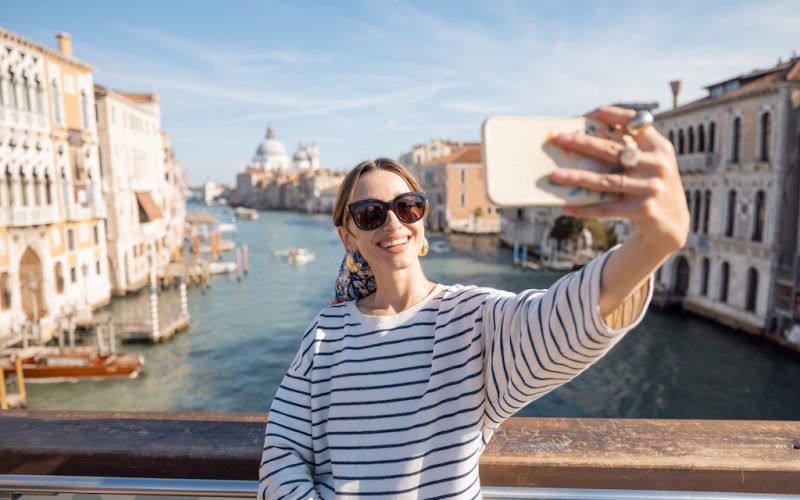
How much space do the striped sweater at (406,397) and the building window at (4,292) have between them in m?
14.5

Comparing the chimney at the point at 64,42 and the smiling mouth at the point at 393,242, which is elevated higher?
the chimney at the point at 64,42

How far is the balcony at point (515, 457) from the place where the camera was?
1.19m

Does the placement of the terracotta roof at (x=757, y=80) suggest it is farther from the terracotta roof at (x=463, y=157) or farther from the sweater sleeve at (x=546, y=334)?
the terracotta roof at (x=463, y=157)

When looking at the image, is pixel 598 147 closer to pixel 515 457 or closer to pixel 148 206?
pixel 515 457

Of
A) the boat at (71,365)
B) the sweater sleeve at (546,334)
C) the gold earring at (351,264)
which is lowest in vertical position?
the boat at (71,365)

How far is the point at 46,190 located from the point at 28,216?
1.51 m

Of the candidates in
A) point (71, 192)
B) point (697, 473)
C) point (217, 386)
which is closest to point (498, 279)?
point (217, 386)

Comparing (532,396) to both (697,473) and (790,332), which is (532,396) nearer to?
(697,473)

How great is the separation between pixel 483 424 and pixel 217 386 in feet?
39.1

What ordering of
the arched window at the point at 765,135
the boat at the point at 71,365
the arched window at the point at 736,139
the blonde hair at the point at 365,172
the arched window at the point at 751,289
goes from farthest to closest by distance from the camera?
the arched window at the point at 736,139
the arched window at the point at 751,289
the arched window at the point at 765,135
the boat at the point at 71,365
the blonde hair at the point at 365,172

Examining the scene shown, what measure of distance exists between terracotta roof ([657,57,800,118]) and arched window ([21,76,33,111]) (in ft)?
55.8

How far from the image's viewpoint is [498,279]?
75.5 ft

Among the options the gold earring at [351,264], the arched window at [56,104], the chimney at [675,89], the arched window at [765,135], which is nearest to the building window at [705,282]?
the arched window at [765,135]

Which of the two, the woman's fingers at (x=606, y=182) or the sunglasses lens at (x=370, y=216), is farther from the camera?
the sunglasses lens at (x=370, y=216)
